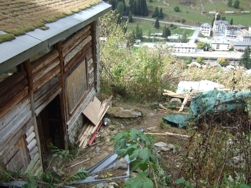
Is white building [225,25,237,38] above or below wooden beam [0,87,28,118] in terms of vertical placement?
below

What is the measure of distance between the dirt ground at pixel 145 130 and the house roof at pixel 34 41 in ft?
7.89

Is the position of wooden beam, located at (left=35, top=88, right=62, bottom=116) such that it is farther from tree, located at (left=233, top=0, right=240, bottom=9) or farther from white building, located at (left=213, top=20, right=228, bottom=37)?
tree, located at (left=233, top=0, right=240, bottom=9)

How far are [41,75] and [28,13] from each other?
3.49 ft

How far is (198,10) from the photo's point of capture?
6544 centimetres

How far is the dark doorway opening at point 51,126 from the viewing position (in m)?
5.50

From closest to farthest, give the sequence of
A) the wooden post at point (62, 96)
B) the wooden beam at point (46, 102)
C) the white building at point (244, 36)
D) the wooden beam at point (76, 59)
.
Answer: the wooden beam at point (46, 102) → the wooden post at point (62, 96) → the wooden beam at point (76, 59) → the white building at point (244, 36)

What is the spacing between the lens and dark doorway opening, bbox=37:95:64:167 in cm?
550

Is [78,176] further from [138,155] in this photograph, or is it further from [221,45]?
[221,45]

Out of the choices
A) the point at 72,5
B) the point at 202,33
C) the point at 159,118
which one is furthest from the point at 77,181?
the point at 202,33

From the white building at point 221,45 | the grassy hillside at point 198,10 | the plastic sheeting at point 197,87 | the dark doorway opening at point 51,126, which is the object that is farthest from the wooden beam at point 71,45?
the grassy hillside at point 198,10

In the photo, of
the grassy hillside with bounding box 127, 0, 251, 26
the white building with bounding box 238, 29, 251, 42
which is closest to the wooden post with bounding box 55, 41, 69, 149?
the white building with bounding box 238, 29, 251, 42

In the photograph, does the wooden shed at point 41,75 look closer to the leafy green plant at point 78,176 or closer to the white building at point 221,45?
the leafy green plant at point 78,176

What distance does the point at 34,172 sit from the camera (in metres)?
4.32

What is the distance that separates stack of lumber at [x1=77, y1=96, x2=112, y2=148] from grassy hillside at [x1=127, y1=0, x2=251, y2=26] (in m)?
54.4
